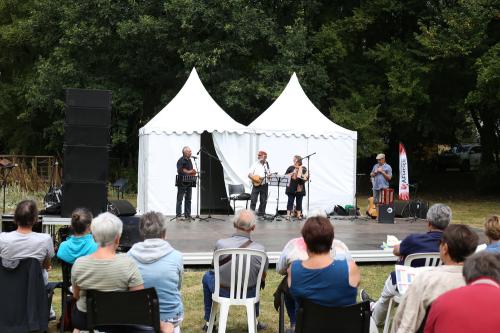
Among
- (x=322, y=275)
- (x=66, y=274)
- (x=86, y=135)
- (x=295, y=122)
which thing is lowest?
(x=66, y=274)

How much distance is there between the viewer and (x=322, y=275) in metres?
4.32

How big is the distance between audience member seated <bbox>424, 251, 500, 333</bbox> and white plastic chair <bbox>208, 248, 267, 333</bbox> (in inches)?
93.2

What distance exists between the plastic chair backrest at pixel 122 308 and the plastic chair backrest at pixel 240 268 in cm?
110

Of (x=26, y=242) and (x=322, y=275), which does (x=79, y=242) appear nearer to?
(x=26, y=242)

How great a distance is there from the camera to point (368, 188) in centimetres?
2612

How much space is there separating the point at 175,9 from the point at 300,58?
14.5 feet

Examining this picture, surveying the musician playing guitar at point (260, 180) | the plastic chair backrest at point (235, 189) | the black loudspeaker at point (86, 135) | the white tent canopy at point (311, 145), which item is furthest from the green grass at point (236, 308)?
the white tent canopy at point (311, 145)

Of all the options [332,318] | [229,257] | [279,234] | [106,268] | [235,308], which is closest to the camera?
[332,318]

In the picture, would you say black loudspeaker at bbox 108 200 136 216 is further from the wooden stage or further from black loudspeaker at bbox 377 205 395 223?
black loudspeaker at bbox 377 205 395 223

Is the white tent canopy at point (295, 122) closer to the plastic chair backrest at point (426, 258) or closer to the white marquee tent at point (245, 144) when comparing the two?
the white marquee tent at point (245, 144)

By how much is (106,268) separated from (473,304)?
2.32 metres

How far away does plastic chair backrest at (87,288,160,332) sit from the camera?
4207 mm

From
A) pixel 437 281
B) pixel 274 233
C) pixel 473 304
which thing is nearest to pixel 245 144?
pixel 274 233

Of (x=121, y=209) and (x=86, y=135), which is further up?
(x=86, y=135)
